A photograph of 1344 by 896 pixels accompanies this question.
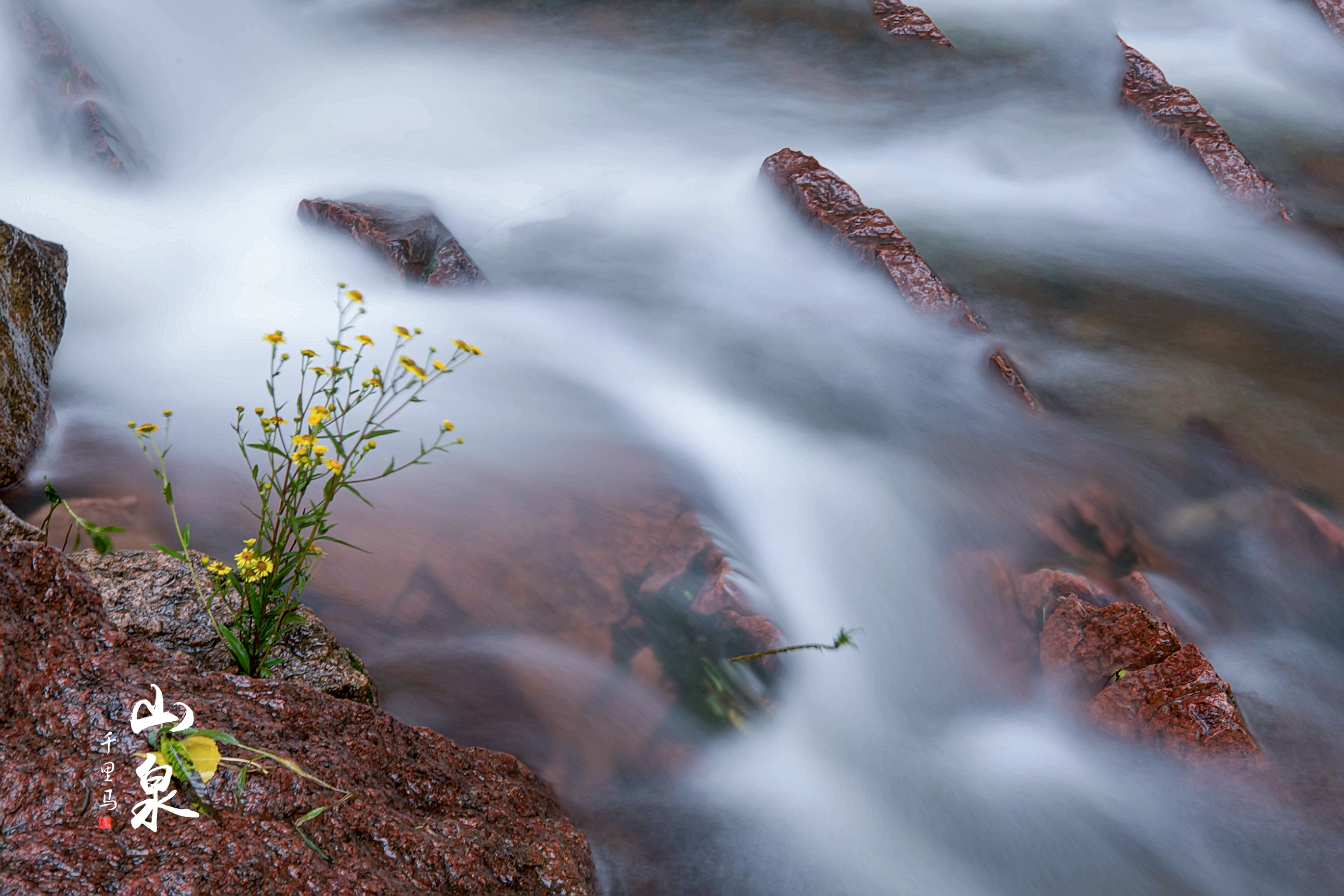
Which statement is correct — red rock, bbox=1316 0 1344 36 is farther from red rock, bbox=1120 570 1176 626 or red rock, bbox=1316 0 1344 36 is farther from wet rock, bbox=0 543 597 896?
wet rock, bbox=0 543 597 896

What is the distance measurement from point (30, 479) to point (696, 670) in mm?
3122

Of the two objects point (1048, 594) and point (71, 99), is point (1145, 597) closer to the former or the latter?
point (1048, 594)

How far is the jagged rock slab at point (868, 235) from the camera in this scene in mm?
5820

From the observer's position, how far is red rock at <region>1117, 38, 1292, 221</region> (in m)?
7.46

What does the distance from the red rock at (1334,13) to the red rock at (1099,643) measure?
1184cm

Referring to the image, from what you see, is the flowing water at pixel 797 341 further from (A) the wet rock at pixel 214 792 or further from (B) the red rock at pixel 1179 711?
(A) the wet rock at pixel 214 792

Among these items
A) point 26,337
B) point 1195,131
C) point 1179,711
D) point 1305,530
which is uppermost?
point 1195,131

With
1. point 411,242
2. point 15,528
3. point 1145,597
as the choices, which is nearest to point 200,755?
point 15,528

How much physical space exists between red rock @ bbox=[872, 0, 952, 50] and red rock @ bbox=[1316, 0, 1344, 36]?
18.5 ft

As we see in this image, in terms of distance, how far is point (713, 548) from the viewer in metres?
3.87

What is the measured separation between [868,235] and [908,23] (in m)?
5.13

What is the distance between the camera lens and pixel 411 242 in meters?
5.86

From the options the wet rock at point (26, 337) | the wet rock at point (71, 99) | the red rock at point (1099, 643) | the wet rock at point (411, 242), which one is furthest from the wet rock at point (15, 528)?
the wet rock at point (71, 99)

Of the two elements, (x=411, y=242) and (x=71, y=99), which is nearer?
(x=411, y=242)
